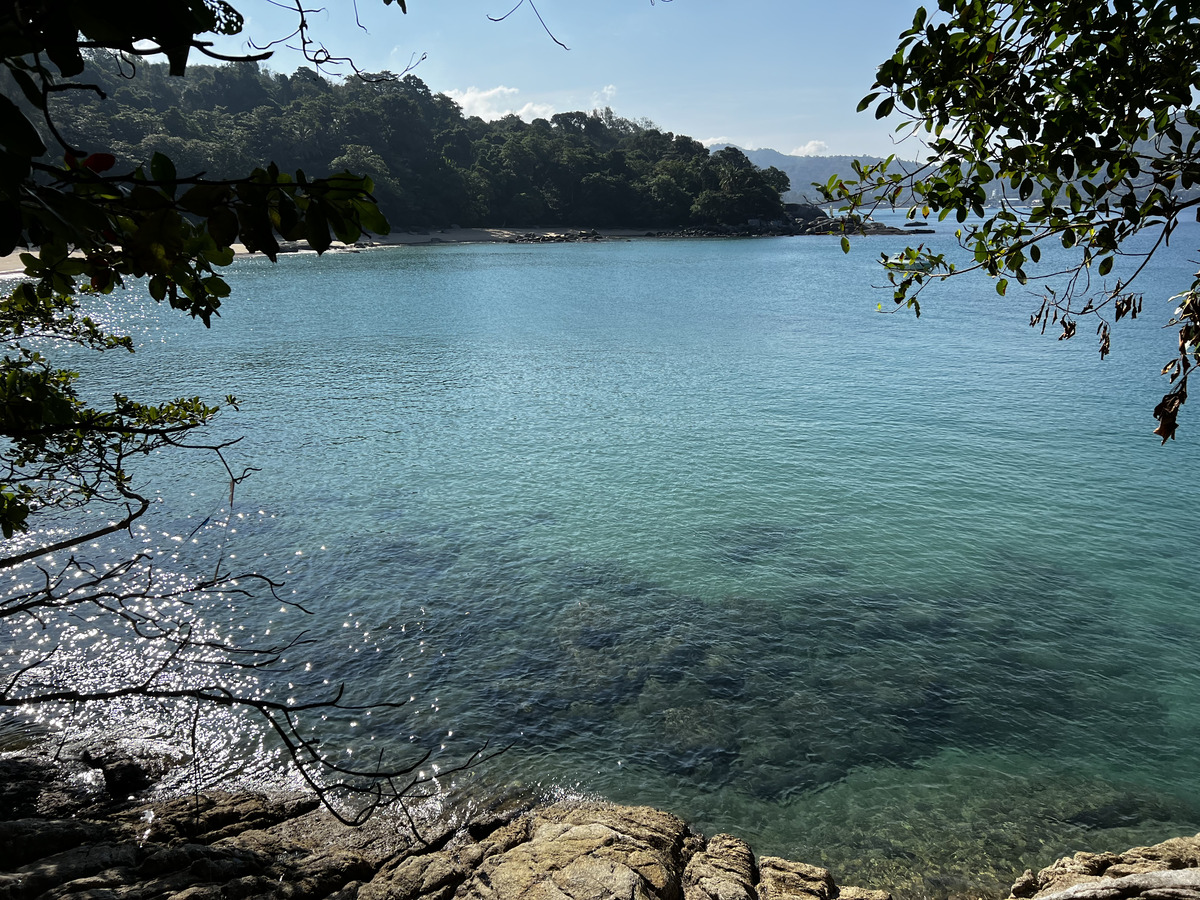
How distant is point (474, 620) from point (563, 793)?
374 centimetres

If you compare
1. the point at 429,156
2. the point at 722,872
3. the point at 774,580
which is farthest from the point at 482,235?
the point at 722,872

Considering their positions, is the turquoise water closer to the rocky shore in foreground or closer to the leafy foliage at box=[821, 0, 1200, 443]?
the rocky shore in foreground

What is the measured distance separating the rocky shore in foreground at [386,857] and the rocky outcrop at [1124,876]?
13 mm

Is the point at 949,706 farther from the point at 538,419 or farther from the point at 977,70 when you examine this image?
the point at 538,419

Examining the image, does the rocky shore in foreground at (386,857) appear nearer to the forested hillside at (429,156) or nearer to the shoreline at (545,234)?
the shoreline at (545,234)

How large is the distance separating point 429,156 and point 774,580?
128 meters

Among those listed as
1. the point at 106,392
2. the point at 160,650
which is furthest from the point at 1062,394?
the point at 106,392

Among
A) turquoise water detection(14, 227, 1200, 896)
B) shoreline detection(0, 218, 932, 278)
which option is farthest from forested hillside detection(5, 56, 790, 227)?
turquoise water detection(14, 227, 1200, 896)

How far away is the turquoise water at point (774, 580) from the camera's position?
7656 mm

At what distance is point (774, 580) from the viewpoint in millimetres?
11938

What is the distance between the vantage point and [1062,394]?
23.7 metres

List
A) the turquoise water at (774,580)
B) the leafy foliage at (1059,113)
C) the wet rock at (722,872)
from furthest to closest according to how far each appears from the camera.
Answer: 1. the turquoise water at (774,580)
2. the wet rock at (722,872)
3. the leafy foliage at (1059,113)

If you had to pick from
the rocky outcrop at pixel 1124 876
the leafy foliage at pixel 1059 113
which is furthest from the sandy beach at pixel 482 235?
the rocky outcrop at pixel 1124 876

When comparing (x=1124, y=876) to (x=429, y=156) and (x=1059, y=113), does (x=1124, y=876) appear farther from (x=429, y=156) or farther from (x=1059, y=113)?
(x=429, y=156)
